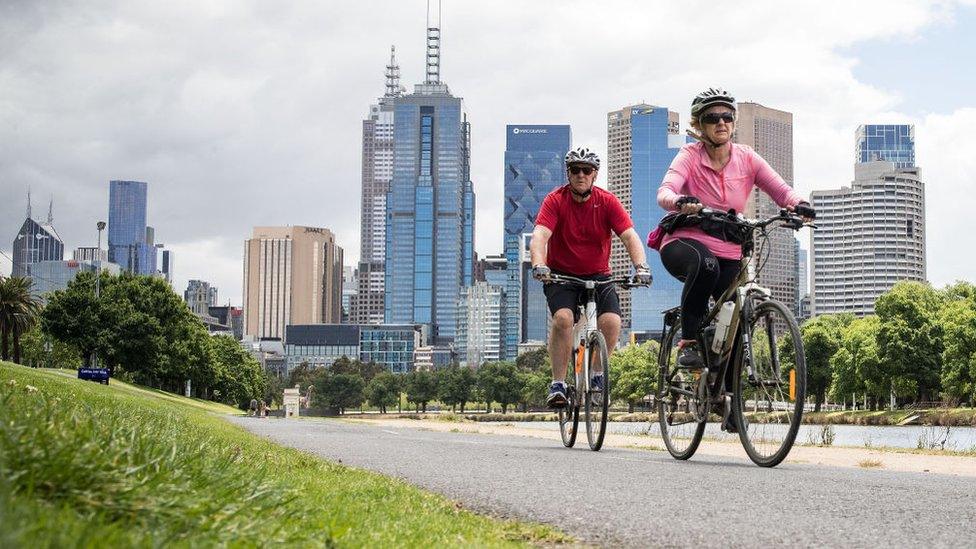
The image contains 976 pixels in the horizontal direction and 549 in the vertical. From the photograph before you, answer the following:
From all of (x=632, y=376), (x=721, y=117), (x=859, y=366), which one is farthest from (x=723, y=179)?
(x=632, y=376)

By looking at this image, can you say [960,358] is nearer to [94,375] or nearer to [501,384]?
[94,375]

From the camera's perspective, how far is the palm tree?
72125 mm

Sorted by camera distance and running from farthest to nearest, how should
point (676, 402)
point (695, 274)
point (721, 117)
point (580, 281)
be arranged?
point (580, 281) < point (676, 402) < point (721, 117) < point (695, 274)

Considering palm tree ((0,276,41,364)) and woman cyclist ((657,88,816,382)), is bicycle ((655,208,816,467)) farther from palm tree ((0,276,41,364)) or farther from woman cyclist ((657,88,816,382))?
palm tree ((0,276,41,364))

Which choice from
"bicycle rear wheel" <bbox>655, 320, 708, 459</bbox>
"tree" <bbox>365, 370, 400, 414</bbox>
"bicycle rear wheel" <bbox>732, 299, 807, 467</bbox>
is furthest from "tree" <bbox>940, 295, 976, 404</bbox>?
"tree" <bbox>365, 370, 400, 414</bbox>

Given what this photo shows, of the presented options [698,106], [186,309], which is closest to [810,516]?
[698,106]

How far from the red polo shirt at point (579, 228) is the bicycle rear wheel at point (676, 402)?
4.74 ft

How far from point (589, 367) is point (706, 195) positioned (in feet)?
8.01

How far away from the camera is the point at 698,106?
8109 millimetres

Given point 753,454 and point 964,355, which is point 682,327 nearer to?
point 753,454

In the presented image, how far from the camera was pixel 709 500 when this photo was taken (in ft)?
17.0

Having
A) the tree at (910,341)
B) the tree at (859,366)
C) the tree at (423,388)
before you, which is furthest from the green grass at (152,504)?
the tree at (423,388)

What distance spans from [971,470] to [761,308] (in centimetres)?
312

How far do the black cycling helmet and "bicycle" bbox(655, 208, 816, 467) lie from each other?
0.96 m
